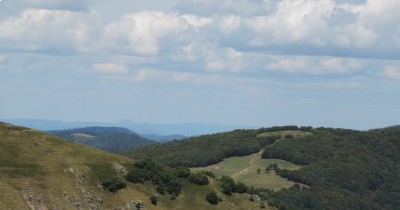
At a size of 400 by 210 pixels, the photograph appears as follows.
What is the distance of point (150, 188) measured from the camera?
391 feet

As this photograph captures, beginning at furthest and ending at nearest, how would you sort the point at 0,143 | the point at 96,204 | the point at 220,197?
the point at 220,197 < the point at 0,143 < the point at 96,204

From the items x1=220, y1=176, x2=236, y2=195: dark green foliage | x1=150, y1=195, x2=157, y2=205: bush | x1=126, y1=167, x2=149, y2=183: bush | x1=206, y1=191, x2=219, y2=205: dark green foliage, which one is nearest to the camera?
x1=150, y1=195, x2=157, y2=205: bush

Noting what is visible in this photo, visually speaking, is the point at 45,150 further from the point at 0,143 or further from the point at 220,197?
the point at 220,197

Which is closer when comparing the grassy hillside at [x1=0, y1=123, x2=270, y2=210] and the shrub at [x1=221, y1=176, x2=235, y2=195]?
the grassy hillside at [x1=0, y1=123, x2=270, y2=210]

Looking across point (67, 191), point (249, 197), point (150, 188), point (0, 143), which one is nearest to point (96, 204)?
point (67, 191)

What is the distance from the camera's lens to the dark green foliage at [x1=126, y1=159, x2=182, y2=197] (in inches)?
4705

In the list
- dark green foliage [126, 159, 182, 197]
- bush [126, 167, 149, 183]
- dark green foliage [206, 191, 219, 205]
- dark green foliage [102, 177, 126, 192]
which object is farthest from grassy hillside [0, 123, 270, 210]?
bush [126, 167, 149, 183]

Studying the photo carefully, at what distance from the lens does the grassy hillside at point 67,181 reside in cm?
10081

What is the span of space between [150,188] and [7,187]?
2948cm

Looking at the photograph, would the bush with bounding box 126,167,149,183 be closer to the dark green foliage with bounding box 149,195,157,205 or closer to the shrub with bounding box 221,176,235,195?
the dark green foliage with bounding box 149,195,157,205

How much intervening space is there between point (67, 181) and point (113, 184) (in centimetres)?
849

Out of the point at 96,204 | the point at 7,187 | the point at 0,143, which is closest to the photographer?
the point at 7,187

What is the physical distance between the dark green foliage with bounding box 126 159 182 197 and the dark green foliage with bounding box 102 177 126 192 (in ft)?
16.6

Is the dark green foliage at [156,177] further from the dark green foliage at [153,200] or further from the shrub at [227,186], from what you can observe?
the shrub at [227,186]
